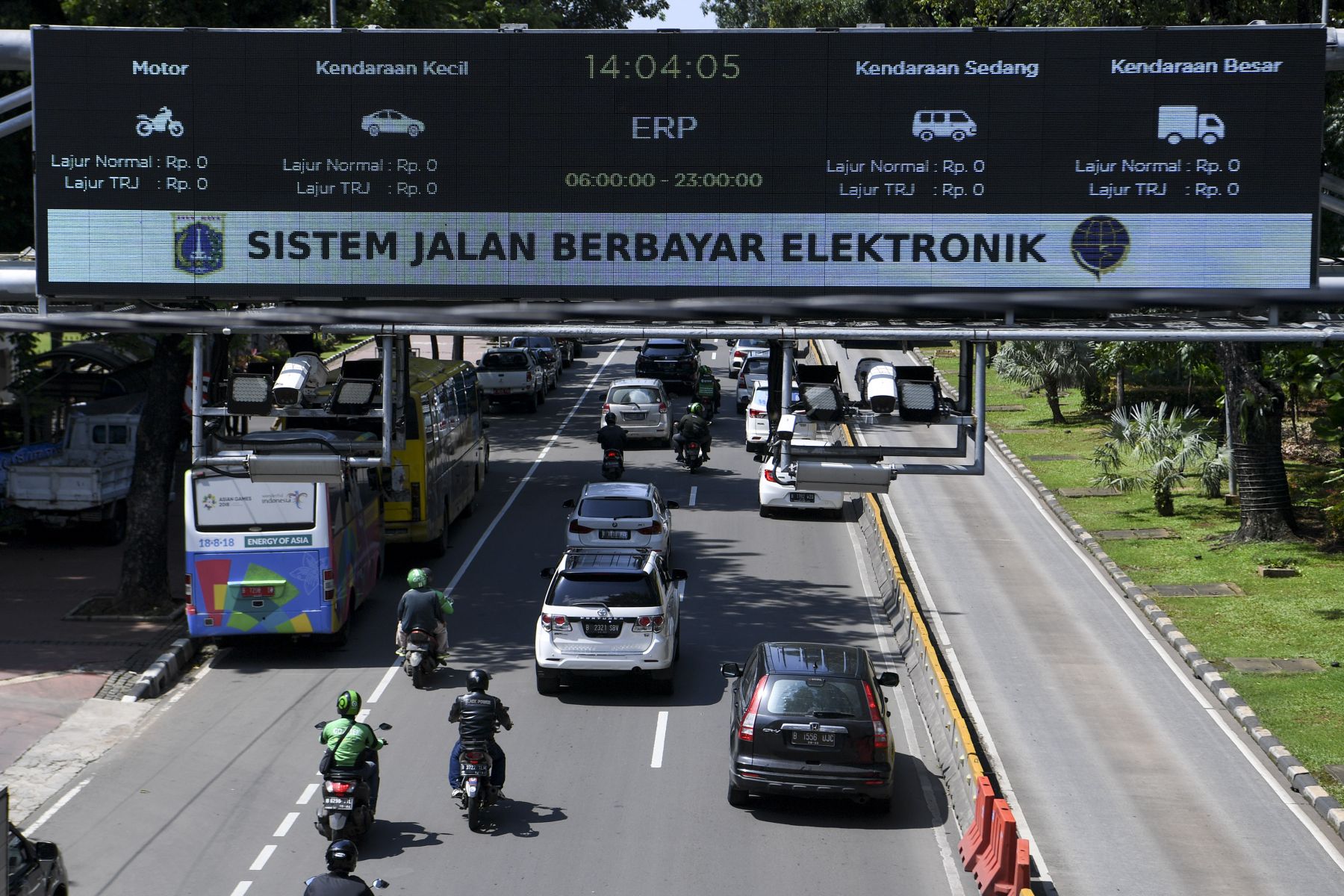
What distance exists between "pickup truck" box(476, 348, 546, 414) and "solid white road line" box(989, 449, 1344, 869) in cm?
1883

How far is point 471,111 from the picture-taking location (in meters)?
14.5

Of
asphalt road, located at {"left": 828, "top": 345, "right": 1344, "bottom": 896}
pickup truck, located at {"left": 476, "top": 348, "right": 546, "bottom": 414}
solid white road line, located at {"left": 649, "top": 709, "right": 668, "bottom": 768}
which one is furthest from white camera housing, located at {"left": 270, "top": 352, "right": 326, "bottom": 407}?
pickup truck, located at {"left": 476, "top": 348, "right": 546, "bottom": 414}

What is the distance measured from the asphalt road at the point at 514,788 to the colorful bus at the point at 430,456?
1355 millimetres

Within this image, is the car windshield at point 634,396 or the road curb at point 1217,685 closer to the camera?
the road curb at point 1217,685

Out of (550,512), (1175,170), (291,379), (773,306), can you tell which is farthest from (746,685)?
(550,512)

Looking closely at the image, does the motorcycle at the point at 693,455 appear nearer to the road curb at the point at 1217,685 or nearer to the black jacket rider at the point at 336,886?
the road curb at the point at 1217,685

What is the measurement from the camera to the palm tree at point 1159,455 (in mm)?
32175

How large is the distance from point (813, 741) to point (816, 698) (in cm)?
51

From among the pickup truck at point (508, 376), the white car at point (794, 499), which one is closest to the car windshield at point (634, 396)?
the pickup truck at point (508, 376)

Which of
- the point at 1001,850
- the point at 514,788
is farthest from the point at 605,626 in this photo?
the point at 1001,850

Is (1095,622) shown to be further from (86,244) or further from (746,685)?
(86,244)

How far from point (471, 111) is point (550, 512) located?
18.2 metres

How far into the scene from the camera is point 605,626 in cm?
1911

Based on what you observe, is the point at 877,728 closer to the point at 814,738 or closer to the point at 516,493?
the point at 814,738
